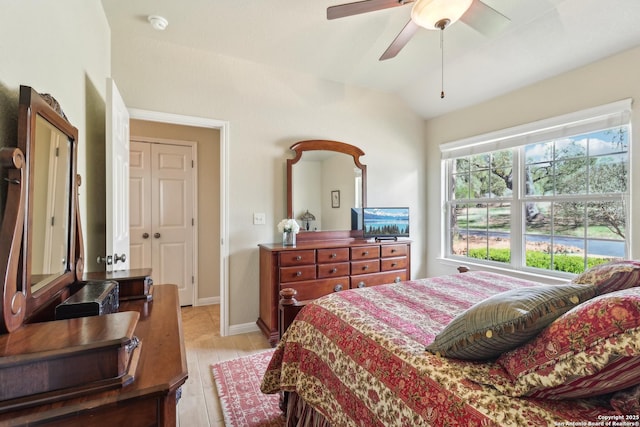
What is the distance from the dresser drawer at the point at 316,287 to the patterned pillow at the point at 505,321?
194 cm

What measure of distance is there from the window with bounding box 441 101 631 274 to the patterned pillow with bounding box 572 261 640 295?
6.54 feet

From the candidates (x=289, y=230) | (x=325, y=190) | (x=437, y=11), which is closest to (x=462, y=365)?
(x=437, y=11)

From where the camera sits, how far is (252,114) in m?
3.12

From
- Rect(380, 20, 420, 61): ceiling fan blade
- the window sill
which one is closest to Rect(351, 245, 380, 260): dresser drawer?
the window sill

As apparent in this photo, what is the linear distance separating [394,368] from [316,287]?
6.39 ft

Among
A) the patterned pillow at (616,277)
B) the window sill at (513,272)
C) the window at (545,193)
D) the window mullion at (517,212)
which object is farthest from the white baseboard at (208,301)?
the patterned pillow at (616,277)

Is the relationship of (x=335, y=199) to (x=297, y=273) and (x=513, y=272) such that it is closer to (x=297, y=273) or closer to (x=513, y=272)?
(x=297, y=273)

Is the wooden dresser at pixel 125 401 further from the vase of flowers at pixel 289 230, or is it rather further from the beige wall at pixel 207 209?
the beige wall at pixel 207 209

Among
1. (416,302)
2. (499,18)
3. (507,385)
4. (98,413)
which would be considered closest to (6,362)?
(98,413)

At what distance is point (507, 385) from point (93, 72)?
2.65 metres

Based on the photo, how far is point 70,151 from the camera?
1.33 metres

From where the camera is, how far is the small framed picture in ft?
11.4

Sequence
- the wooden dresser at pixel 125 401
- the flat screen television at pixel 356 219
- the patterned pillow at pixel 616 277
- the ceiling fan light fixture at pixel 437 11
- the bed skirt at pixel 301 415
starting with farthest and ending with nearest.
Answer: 1. the flat screen television at pixel 356 219
2. the ceiling fan light fixture at pixel 437 11
3. the bed skirt at pixel 301 415
4. the patterned pillow at pixel 616 277
5. the wooden dresser at pixel 125 401

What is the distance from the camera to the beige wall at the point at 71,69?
935 mm
